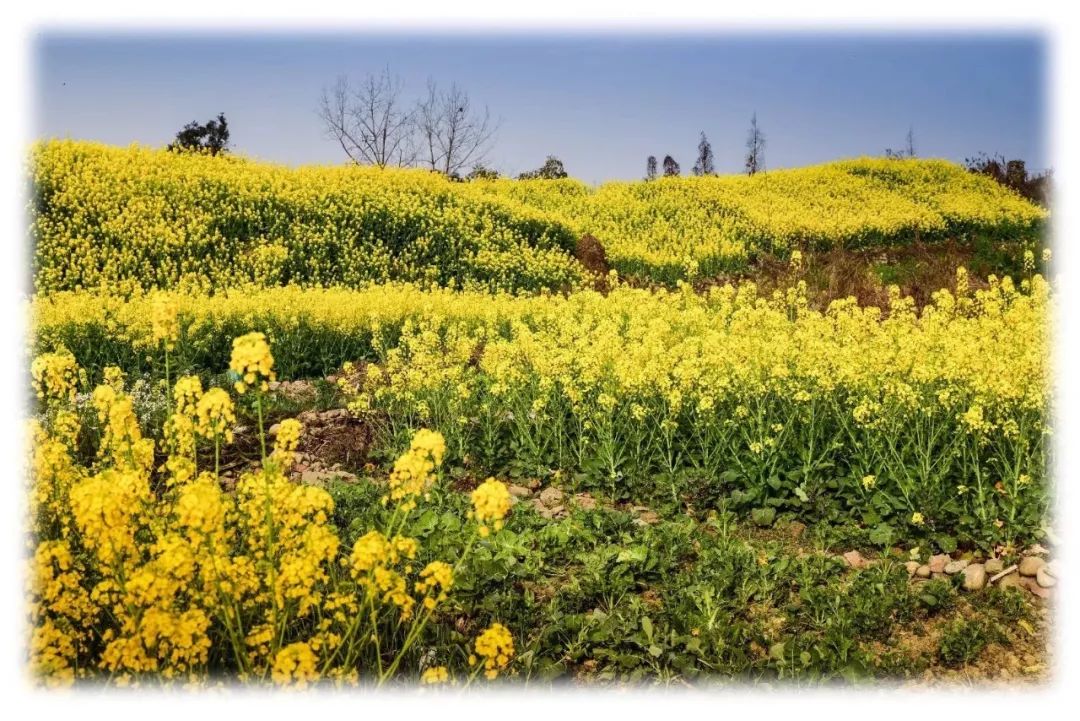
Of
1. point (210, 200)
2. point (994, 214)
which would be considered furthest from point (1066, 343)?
point (994, 214)

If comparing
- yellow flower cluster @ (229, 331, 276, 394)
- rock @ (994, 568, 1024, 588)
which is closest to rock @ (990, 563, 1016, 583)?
rock @ (994, 568, 1024, 588)

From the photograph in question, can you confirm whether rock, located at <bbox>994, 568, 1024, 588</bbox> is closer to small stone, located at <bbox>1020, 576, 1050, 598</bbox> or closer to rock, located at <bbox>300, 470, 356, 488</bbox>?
small stone, located at <bbox>1020, 576, 1050, 598</bbox>

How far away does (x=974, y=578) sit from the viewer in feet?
15.9

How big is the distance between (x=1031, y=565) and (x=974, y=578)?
0.34m

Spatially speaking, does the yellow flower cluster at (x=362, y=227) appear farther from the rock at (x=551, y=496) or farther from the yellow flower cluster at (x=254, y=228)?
the rock at (x=551, y=496)

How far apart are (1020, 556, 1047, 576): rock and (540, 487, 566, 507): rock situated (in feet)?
9.53

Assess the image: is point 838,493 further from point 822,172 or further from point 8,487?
point 822,172

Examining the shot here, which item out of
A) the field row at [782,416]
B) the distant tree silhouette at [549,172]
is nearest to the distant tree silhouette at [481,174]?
the distant tree silhouette at [549,172]

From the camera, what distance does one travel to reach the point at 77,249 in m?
15.2

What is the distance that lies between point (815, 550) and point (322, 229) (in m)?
14.4

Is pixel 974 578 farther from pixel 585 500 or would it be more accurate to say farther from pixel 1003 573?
pixel 585 500

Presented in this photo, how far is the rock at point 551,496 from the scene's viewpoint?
6.05 metres

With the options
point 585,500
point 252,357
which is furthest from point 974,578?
point 252,357

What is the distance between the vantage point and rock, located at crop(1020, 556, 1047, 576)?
4840 mm
